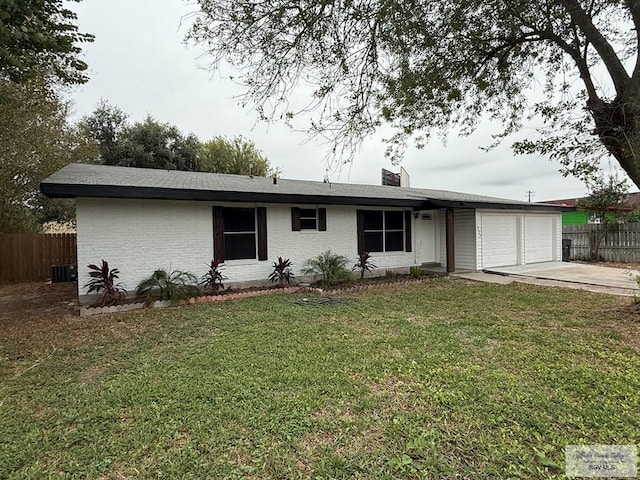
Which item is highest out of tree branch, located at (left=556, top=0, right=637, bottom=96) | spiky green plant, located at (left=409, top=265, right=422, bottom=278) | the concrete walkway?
tree branch, located at (left=556, top=0, right=637, bottom=96)

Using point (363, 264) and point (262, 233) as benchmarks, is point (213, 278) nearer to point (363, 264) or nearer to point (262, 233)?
point (262, 233)

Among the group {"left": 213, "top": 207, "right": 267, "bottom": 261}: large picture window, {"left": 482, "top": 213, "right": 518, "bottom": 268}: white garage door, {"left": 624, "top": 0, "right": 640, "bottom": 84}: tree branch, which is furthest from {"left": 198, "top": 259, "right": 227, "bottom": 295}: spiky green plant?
{"left": 482, "top": 213, "right": 518, "bottom": 268}: white garage door

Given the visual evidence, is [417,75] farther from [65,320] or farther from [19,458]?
[65,320]

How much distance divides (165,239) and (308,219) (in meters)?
→ 3.90

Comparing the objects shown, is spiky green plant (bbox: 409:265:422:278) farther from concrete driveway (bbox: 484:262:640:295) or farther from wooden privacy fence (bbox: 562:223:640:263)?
wooden privacy fence (bbox: 562:223:640:263)

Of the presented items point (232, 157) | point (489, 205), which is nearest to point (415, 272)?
point (489, 205)

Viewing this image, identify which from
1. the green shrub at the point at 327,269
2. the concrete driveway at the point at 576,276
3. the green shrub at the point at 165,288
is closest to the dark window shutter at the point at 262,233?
the green shrub at the point at 327,269

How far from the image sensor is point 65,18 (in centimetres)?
591

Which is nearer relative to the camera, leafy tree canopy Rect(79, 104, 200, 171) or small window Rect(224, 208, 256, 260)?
small window Rect(224, 208, 256, 260)

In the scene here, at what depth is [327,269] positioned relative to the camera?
10.0 meters

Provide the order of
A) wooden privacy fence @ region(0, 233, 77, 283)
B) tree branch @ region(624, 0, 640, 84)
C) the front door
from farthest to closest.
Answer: the front door < wooden privacy fence @ region(0, 233, 77, 283) < tree branch @ region(624, 0, 640, 84)

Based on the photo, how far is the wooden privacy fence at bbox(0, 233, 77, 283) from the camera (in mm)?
12219

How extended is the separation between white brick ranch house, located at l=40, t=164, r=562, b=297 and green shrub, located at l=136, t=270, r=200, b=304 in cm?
23

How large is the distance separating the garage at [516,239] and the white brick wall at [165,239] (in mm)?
5980
